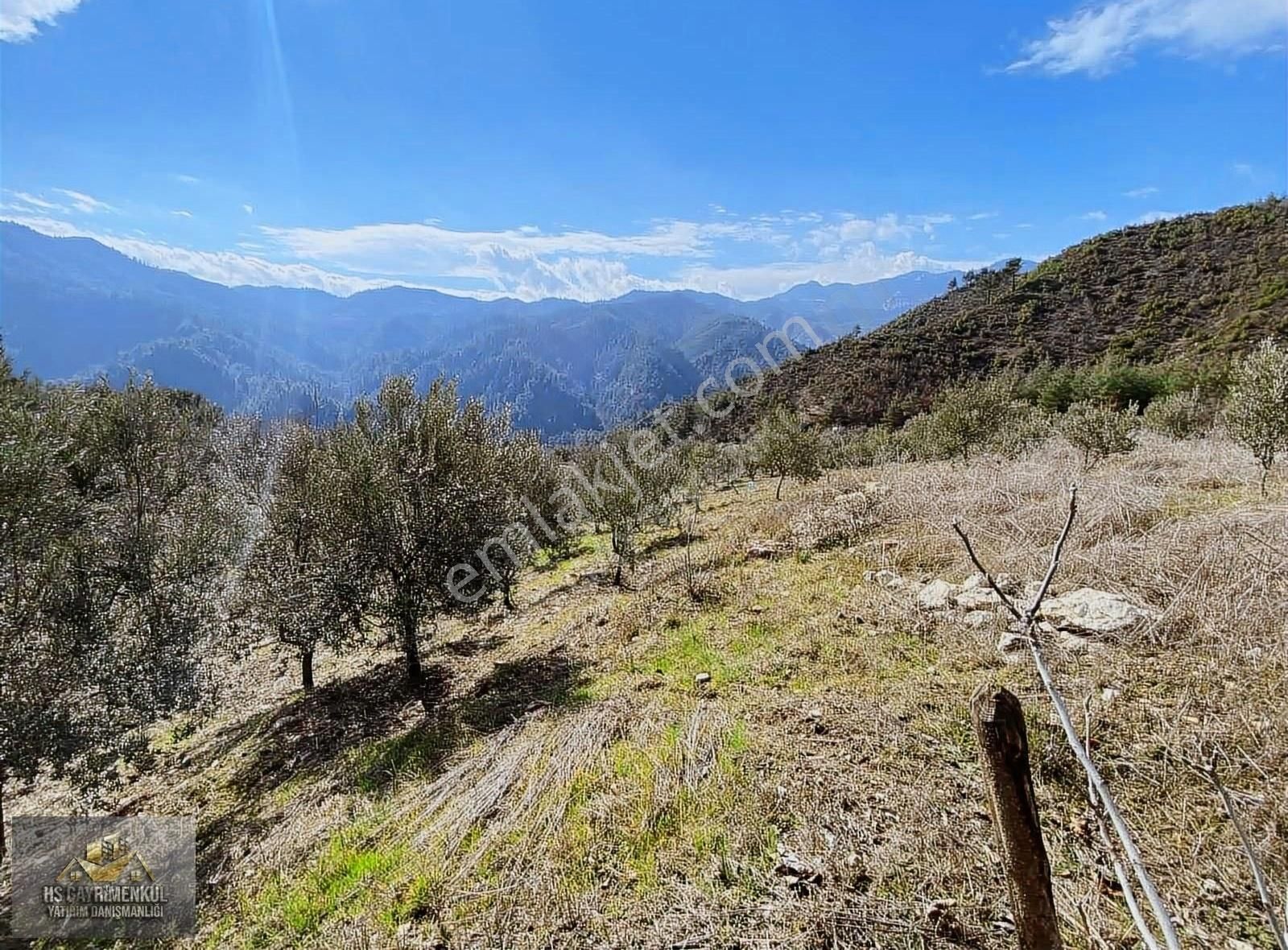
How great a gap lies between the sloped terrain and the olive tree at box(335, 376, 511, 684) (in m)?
1.74

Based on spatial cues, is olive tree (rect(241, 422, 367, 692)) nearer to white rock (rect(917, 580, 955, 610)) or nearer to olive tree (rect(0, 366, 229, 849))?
olive tree (rect(0, 366, 229, 849))

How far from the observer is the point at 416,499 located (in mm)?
9484

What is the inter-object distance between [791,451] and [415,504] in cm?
1640

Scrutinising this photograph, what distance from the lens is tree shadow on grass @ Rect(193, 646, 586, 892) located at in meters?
7.29

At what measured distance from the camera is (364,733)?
905 centimetres

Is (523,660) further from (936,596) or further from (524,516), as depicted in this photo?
(936,596)

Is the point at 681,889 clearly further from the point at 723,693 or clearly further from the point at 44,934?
the point at 44,934

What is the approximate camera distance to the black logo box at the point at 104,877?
237 inches

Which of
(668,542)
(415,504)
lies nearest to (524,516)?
(415,504)

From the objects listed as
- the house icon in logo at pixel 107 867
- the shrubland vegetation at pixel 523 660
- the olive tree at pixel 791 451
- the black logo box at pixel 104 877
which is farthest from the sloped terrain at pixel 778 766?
the olive tree at pixel 791 451

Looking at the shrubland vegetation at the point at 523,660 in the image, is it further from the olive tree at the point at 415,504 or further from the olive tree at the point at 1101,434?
the olive tree at the point at 1101,434

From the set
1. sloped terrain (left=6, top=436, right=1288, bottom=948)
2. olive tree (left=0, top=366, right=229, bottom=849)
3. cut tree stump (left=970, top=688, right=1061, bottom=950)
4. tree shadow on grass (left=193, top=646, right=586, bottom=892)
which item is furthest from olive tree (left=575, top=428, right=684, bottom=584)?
cut tree stump (left=970, top=688, right=1061, bottom=950)

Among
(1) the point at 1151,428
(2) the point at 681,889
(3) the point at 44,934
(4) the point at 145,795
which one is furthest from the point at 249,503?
(1) the point at 1151,428

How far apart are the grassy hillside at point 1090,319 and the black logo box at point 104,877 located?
5143 cm
